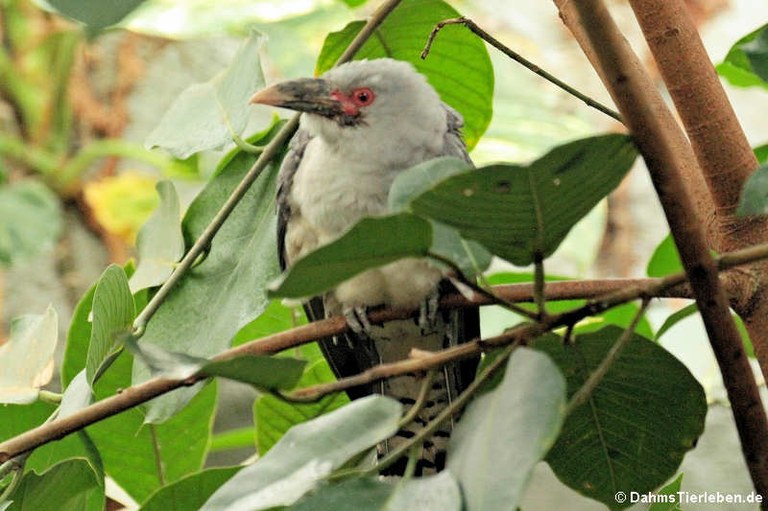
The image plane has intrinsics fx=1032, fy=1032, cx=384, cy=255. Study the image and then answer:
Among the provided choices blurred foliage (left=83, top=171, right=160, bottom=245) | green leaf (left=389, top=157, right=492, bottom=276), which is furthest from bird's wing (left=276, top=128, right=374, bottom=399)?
blurred foliage (left=83, top=171, right=160, bottom=245)

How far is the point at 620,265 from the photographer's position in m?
5.55

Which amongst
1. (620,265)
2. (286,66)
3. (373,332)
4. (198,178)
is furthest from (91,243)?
(373,332)

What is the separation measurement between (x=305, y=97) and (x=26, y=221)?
11.0 ft

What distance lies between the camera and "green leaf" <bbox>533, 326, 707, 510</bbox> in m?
0.93

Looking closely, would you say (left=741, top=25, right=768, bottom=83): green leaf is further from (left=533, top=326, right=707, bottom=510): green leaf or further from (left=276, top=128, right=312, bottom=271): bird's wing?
(left=276, top=128, right=312, bottom=271): bird's wing

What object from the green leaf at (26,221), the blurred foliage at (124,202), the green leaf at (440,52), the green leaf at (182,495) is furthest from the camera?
the blurred foliage at (124,202)

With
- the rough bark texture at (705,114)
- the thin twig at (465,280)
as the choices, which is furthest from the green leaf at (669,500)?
the thin twig at (465,280)

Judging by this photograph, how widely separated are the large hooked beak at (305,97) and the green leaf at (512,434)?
0.61m

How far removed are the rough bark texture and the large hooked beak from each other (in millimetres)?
435

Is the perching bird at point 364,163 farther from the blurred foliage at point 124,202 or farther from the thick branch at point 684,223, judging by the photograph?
the blurred foliage at point 124,202

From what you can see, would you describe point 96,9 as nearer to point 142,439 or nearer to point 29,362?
point 29,362

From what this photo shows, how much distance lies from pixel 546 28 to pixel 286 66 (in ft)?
9.57

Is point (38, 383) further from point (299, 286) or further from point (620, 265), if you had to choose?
point (620, 265)

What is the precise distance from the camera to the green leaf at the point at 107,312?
39.7 inches
